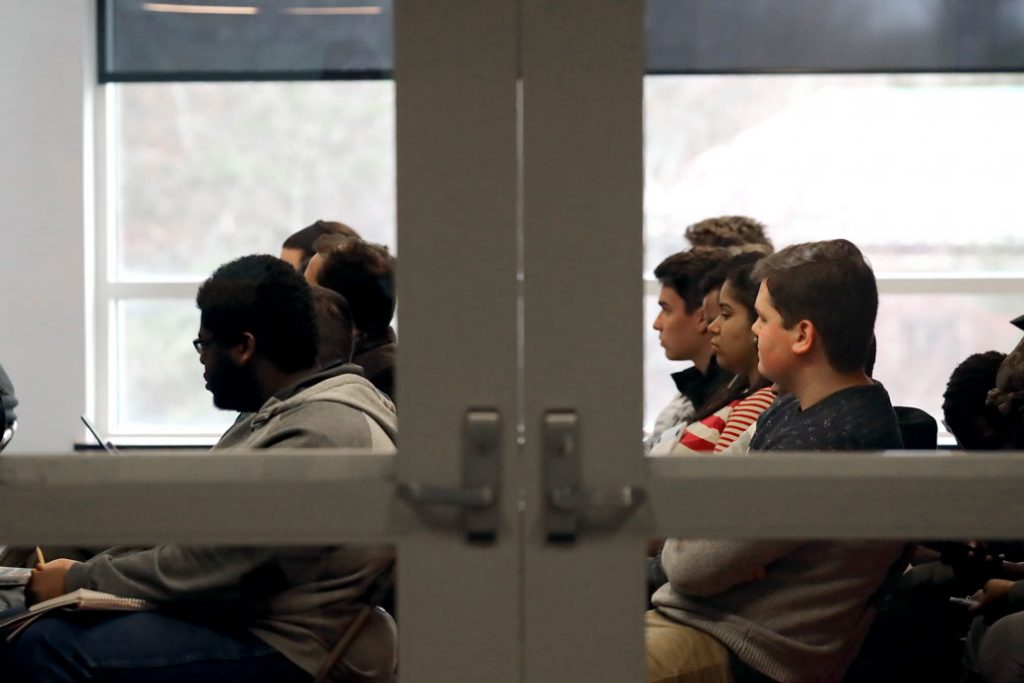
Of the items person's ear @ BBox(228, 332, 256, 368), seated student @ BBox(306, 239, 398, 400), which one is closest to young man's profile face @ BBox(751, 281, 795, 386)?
seated student @ BBox(306, 239, 398, 400)

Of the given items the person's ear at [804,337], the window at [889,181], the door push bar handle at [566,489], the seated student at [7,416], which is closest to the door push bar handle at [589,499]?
the door push bar handle at [566,489]

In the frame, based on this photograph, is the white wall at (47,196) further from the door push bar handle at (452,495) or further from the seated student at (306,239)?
the door push bar handle at (452,495)

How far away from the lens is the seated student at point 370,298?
1.25 meters

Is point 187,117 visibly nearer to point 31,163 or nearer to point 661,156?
point 31,163

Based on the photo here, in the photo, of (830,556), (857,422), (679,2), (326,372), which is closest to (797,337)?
(857,422)

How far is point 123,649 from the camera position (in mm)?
1274

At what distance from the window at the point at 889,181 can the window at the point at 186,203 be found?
1.19 ft

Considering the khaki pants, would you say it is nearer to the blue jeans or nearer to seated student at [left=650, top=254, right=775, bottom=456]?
seated student at [left=650, top=254, right=775, bottom=456]

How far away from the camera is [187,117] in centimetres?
117

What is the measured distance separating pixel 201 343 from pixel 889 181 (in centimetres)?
73

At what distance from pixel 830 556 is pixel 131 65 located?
3.04ft

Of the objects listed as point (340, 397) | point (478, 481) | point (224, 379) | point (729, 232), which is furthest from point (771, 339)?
point (224, 379)

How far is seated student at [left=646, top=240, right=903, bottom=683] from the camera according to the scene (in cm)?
127

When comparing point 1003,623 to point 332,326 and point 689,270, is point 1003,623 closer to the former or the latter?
point 689,270
